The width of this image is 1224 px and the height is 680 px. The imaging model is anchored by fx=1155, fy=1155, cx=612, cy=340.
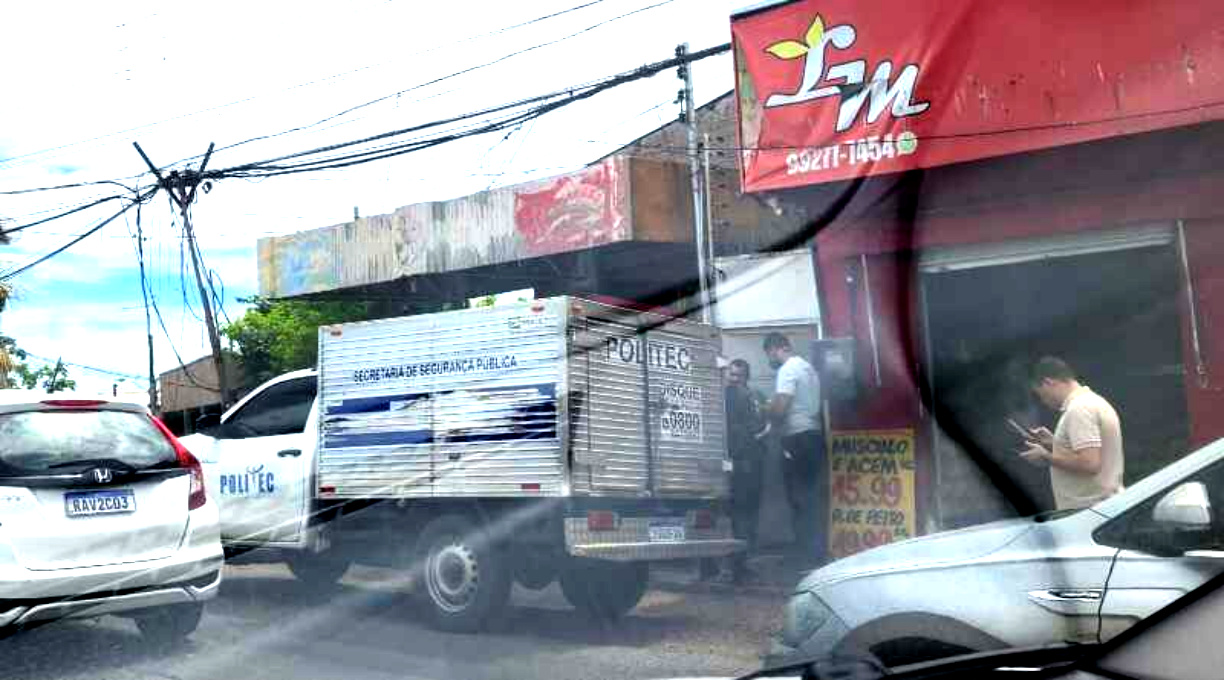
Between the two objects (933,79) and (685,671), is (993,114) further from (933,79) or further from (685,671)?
(685,671)

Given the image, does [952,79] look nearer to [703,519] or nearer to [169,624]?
[703,519]

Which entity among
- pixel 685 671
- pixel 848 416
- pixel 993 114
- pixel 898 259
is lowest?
pixel 685 671

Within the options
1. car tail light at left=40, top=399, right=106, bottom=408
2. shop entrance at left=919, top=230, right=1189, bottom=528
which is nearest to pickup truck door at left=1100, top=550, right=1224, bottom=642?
car tail light at left=40, top=399, right=106, bottom=408

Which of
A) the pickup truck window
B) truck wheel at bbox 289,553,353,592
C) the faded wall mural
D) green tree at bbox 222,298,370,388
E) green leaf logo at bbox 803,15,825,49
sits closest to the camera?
the pickup truck window

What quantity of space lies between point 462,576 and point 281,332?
51.5 ft

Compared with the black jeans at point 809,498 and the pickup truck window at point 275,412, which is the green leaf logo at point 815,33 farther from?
the pickup truck window at point 275,412

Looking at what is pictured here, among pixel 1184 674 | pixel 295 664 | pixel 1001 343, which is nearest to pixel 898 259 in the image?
pixel 1001 343

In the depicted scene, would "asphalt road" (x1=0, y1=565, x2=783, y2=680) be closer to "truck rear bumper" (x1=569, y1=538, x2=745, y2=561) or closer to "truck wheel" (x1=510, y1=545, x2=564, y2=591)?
"truck wheel" (x1=510, y1=545, x2=564, y2=591)

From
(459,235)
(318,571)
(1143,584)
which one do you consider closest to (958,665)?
(1143,584)

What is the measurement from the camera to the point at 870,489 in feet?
31.1

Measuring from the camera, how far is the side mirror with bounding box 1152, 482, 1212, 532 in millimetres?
3715

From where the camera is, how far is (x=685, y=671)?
640cm

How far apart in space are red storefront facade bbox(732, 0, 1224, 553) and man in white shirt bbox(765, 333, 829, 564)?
34cm

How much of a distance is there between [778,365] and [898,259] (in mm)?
1601
